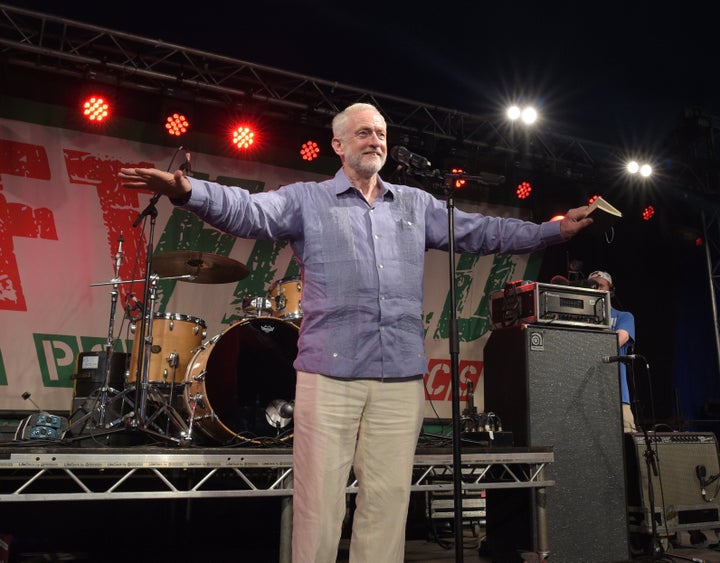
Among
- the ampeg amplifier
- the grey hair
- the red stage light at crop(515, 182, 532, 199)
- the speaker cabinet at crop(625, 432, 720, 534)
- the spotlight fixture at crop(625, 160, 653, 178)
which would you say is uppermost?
the spotlight fixture at crop(625, 160, 653, 178)

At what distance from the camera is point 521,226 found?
2.43m

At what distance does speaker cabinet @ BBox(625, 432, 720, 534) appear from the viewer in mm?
4609

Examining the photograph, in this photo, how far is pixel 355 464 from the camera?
2.01 metres

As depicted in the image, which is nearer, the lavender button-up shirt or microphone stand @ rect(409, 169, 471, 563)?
the lavender button-up shirt

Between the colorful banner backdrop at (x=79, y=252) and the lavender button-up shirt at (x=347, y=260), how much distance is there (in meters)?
2.94

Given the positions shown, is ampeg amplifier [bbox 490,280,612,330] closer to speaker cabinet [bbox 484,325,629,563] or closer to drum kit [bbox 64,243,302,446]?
speaker cabinet [bbox 484,325,629,563]

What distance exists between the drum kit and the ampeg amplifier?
4.91 feet

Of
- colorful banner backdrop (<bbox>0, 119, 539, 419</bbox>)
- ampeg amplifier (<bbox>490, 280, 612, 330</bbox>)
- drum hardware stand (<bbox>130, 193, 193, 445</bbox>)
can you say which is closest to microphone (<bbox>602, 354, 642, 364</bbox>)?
ampeg amplifier (<bbox>490, 280, 612, 330</bbox>)

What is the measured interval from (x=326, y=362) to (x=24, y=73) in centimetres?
540

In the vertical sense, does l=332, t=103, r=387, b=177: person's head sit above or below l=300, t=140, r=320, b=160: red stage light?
below

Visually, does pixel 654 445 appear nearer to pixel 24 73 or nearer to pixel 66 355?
pixel 66 355

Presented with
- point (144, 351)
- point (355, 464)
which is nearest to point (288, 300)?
point (144, 351)

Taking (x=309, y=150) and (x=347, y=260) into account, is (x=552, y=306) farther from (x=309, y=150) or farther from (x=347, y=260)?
(x=309, y=150)

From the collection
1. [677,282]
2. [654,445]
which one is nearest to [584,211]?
[654,445]
